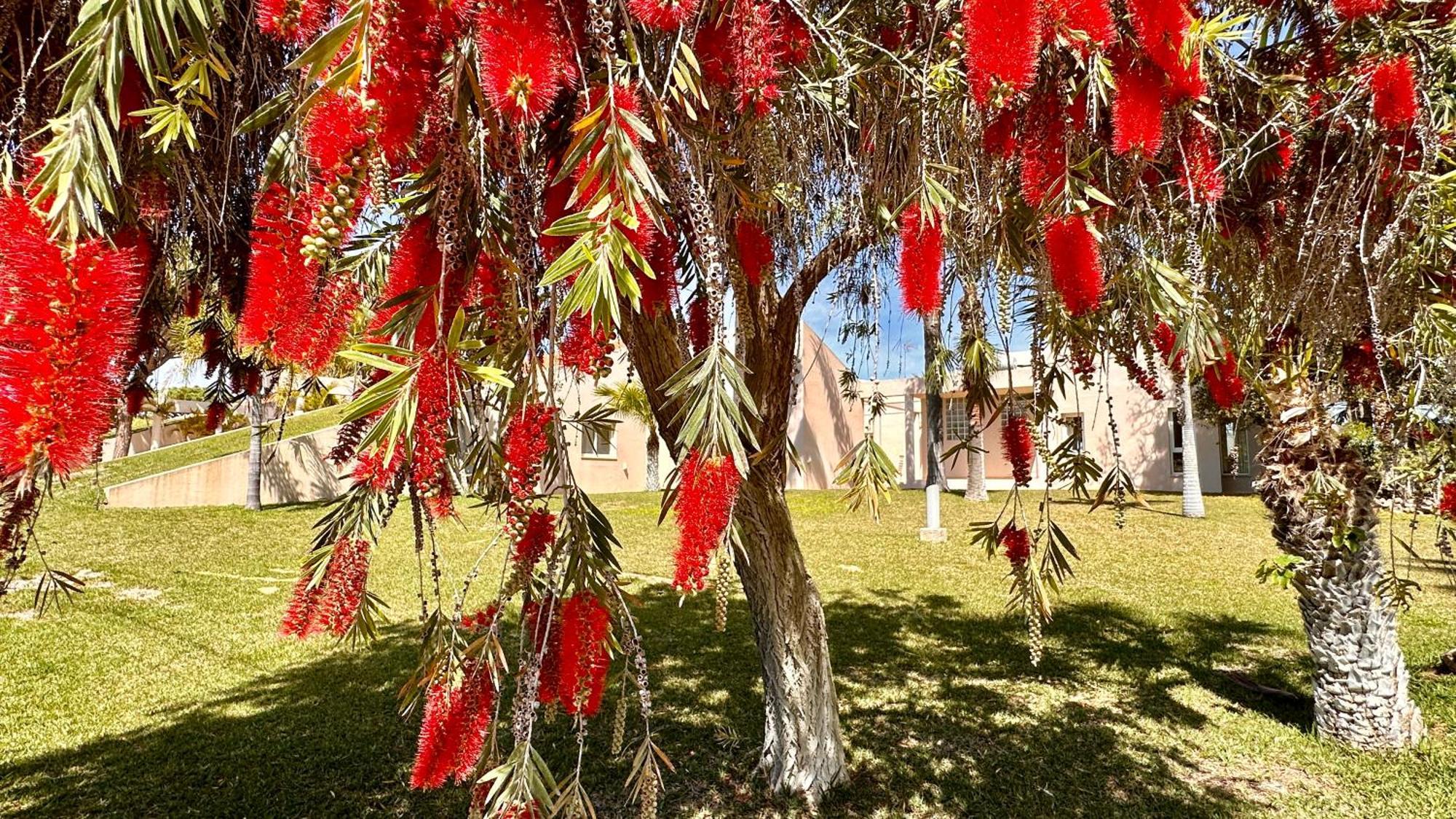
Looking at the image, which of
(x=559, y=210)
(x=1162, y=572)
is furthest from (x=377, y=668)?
(x=1162, y=572)

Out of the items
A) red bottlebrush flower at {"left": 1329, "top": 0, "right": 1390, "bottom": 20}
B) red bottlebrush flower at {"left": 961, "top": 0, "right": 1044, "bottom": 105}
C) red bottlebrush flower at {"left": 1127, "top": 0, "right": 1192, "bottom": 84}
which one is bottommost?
red bottlebrush flower at {"left": 961, "top": 0, "right": 1044, "bottom": 105}

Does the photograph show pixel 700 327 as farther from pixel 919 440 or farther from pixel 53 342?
pixel 919 440

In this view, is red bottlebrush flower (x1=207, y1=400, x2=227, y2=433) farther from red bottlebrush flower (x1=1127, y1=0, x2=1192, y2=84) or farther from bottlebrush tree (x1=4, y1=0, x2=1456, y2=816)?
red bottlebrush flower (x1=1127, y1=0, x2=1192, y2=84)

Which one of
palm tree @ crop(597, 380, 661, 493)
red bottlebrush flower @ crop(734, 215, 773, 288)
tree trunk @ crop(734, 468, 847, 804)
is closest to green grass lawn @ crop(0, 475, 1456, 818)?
tree trunk @ crop(734, 468, 847, 804)

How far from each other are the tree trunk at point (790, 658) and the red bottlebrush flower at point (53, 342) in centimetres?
231

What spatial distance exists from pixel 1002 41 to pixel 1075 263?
1.06 ft

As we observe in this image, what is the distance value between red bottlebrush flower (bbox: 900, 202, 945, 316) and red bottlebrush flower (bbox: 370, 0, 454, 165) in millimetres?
748

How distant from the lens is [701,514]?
3.34 feet

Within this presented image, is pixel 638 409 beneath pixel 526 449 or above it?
above

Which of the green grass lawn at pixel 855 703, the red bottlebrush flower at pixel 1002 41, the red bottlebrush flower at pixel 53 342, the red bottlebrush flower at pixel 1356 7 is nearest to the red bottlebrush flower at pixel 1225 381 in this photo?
the red bottlebrush flower at pixel 1356 7

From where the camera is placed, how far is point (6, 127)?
0.87 meters

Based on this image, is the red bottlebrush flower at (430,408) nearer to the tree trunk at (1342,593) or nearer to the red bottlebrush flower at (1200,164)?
the red bottlebrush flower at (1200,164)

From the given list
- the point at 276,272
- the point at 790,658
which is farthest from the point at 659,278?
the point at 790,658

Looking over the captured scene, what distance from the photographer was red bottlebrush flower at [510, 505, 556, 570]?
1.24 m
